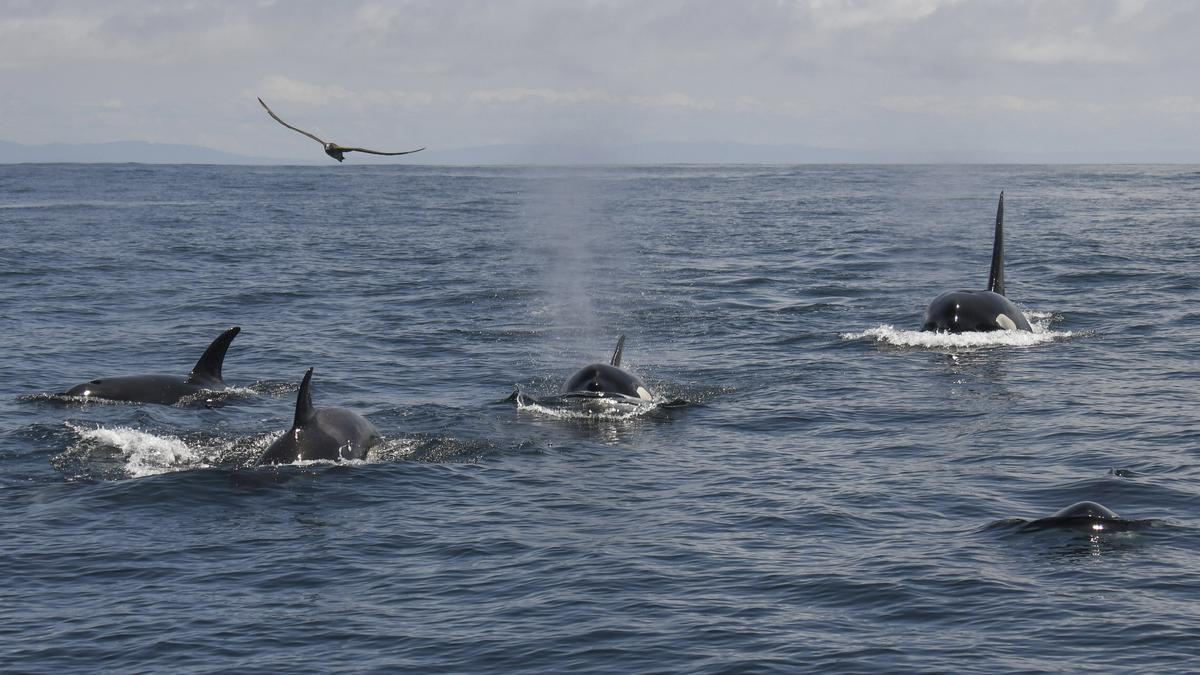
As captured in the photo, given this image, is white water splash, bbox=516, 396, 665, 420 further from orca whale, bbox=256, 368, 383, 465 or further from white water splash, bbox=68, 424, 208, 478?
white water splash, bbox=68, 424, 208, 478

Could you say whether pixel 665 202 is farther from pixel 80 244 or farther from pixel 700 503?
pixel 700 503

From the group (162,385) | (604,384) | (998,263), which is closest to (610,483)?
(604,384)

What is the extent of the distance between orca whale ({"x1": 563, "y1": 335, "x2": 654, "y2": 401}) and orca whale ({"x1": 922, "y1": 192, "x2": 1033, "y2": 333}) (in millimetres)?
10219

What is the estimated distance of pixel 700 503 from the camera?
19.8m

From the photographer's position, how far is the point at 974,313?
33.7m

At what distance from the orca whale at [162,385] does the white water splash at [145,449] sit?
100 inches

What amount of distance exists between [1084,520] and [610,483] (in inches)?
264

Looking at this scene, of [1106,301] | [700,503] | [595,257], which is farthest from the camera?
[595,257]

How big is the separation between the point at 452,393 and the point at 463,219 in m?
58.0

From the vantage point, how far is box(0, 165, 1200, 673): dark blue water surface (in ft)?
48.0

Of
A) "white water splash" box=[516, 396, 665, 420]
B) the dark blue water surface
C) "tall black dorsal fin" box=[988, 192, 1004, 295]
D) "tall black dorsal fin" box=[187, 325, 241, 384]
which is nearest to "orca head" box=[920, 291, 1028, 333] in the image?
the dark blue water surface

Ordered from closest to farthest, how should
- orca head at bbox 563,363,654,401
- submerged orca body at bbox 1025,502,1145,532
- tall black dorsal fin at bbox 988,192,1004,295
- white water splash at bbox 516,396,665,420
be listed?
submerged orca body at bbox 1025,502,1145,532 < white water splash at bbox 516,396,665,420 < orca head at bbox 563,363,654,401 < tall black dorsal fin at bbox 988,192,1004,295

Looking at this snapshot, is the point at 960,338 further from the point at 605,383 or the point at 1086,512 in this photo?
the point at 1086,512

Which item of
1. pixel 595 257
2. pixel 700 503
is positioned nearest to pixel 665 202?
pixel 595 257
